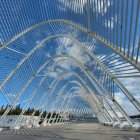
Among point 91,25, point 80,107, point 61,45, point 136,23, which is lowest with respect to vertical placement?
point 136,23

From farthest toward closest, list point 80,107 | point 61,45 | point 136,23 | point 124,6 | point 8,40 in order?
point 80,107 → point 61,45 → point 8,40 → point 124,6 → point 136,23

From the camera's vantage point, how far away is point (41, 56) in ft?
144

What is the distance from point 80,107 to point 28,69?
105 meters

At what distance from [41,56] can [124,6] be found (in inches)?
1104

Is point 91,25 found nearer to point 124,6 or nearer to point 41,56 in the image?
point 124,6

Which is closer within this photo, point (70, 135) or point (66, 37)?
point (70, 135)

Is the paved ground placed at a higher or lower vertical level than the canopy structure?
lower

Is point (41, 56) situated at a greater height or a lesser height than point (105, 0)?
greater

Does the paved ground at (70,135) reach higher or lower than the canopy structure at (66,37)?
lower

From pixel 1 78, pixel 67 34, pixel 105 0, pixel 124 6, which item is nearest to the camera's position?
pixel 124 6

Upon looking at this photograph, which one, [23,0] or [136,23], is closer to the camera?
[136,23]

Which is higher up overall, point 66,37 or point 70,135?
point 66,37

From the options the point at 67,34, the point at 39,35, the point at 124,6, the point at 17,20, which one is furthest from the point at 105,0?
the point at 67,34

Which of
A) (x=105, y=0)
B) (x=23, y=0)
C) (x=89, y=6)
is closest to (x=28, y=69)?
(x=23, y=0)
